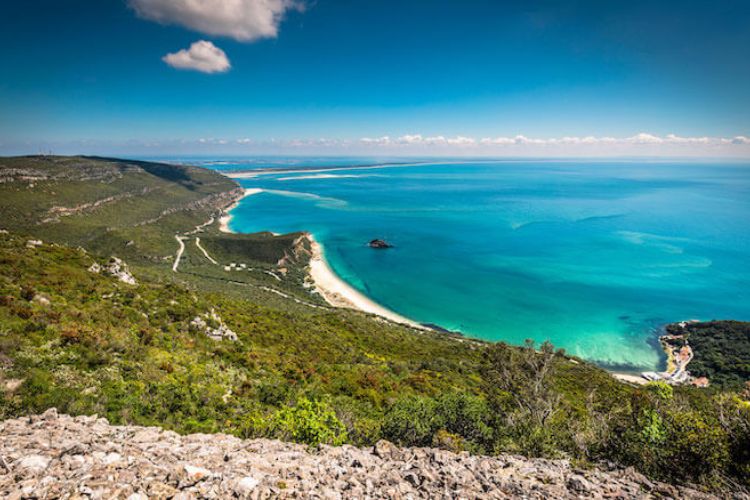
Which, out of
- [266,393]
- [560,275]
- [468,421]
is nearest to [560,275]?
[560,275]

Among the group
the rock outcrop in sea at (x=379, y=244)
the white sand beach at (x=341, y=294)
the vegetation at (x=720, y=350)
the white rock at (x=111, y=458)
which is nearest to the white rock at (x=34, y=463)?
the white rock at (x=111, y=458)

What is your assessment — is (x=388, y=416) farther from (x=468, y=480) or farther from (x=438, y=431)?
(x=468, y=480)

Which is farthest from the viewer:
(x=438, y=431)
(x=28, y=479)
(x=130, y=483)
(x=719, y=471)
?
(x=438, y=431)

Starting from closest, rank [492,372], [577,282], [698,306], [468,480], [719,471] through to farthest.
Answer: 1. [468,480]
2. [719,471]
3. [492,372]
4. [698,306]
5. [577,282]

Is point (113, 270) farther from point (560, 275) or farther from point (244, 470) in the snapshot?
point (560, 275)

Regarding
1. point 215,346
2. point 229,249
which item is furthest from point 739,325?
point 229,249

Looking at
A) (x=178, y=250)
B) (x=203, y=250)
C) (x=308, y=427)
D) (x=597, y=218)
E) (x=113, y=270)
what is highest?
(x=113, y=270)

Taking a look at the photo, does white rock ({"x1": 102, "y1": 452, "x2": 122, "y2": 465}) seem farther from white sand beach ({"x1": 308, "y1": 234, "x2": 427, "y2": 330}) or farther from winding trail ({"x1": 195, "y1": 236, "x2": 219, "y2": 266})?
winding trail ({"x1": 195, "y1": 236, "x2": 219, "y2": 266})
